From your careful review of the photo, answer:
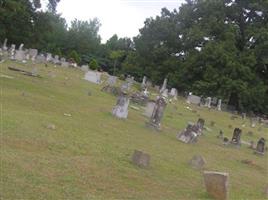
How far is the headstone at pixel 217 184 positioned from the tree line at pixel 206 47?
29035 millimetres

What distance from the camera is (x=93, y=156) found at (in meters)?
11.1

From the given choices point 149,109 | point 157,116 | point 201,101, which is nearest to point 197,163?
point 157,116

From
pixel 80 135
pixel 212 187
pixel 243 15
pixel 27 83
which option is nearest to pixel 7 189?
pixel 212 187

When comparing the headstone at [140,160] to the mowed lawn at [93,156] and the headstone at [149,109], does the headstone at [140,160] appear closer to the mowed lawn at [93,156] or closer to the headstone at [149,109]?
the mowed lawn at [93,156]

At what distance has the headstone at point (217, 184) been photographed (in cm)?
976

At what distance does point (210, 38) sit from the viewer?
4850 centimetres

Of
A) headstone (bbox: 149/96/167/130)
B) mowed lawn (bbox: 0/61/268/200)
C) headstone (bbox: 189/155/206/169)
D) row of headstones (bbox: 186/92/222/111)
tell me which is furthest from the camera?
row of headstones (bbox: 186/92/222/111)

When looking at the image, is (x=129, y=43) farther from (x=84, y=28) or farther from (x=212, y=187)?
(x=212, y=187)

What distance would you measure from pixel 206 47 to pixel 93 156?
1423 inches

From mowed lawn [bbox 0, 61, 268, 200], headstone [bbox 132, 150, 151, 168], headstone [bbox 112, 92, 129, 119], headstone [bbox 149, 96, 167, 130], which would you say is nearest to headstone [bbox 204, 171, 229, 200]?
mowed lawn [bbox 0, 61, 268, 200]

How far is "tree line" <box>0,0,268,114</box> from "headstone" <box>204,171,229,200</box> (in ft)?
95.3

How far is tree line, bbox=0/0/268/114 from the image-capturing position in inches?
1754

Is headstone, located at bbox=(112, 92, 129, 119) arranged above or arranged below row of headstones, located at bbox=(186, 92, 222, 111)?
below

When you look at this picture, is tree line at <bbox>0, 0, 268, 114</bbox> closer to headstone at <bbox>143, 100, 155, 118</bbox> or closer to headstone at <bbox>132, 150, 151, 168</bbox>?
headstone at <bbox>143, 100, 155, 118</bbox>
